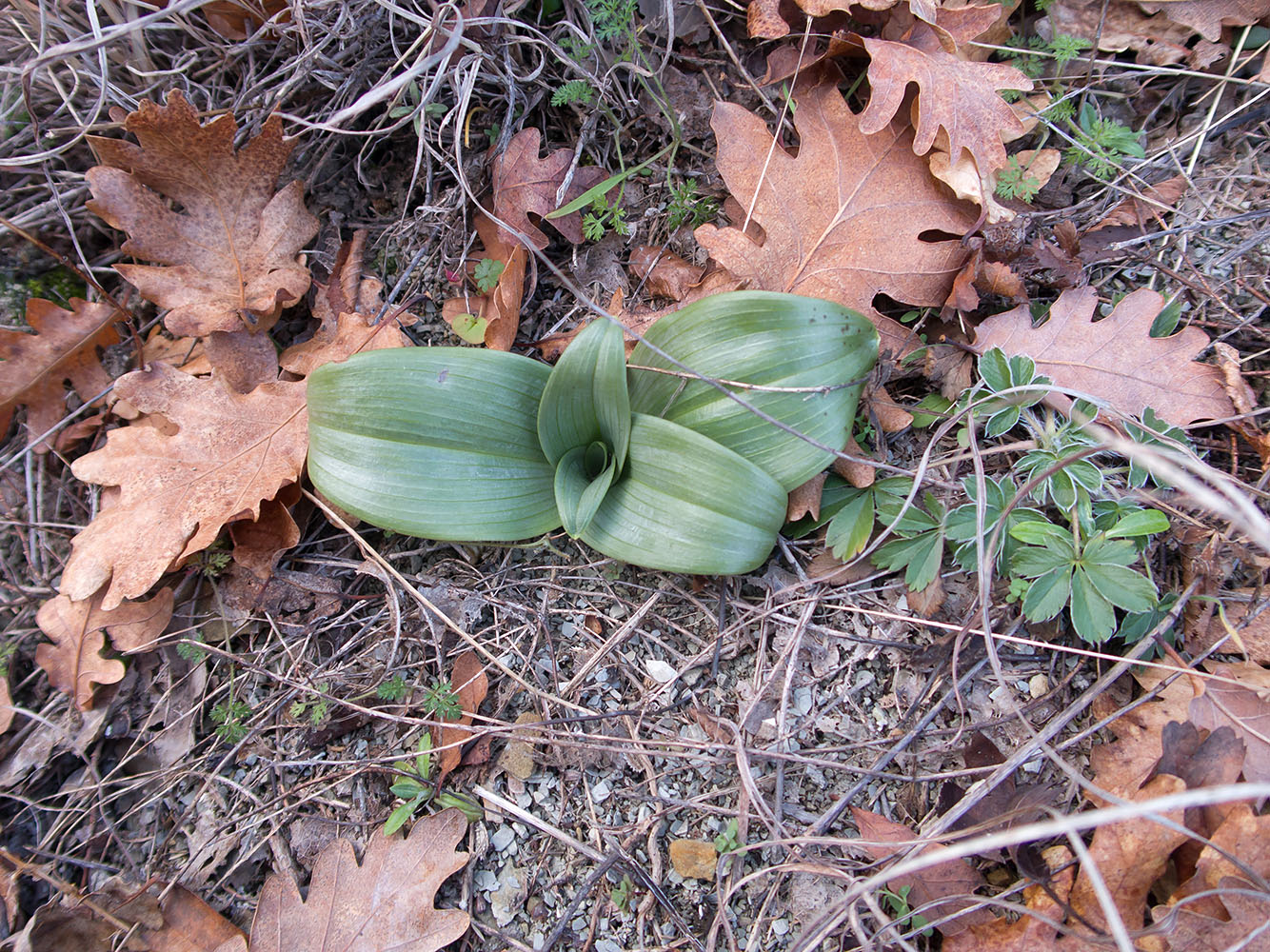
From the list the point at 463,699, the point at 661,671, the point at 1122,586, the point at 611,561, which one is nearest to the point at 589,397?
the point at 611,561

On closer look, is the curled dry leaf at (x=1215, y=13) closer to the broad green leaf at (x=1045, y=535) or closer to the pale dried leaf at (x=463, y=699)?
the broad green leaf at (x=1045, y=535)

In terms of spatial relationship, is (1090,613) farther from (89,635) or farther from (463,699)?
(89,635)

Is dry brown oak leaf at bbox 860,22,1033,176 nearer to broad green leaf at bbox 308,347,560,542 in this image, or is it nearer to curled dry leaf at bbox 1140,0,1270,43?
curled dry leaf at bbox 1140,0,1270,43

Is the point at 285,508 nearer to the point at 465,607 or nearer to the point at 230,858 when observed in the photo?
the point at 465,607

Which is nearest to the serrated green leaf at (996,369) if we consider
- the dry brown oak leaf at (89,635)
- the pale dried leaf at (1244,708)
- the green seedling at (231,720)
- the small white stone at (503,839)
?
the pale dried leaf at (1244,708)

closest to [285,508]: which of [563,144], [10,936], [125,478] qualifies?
[125,478]
